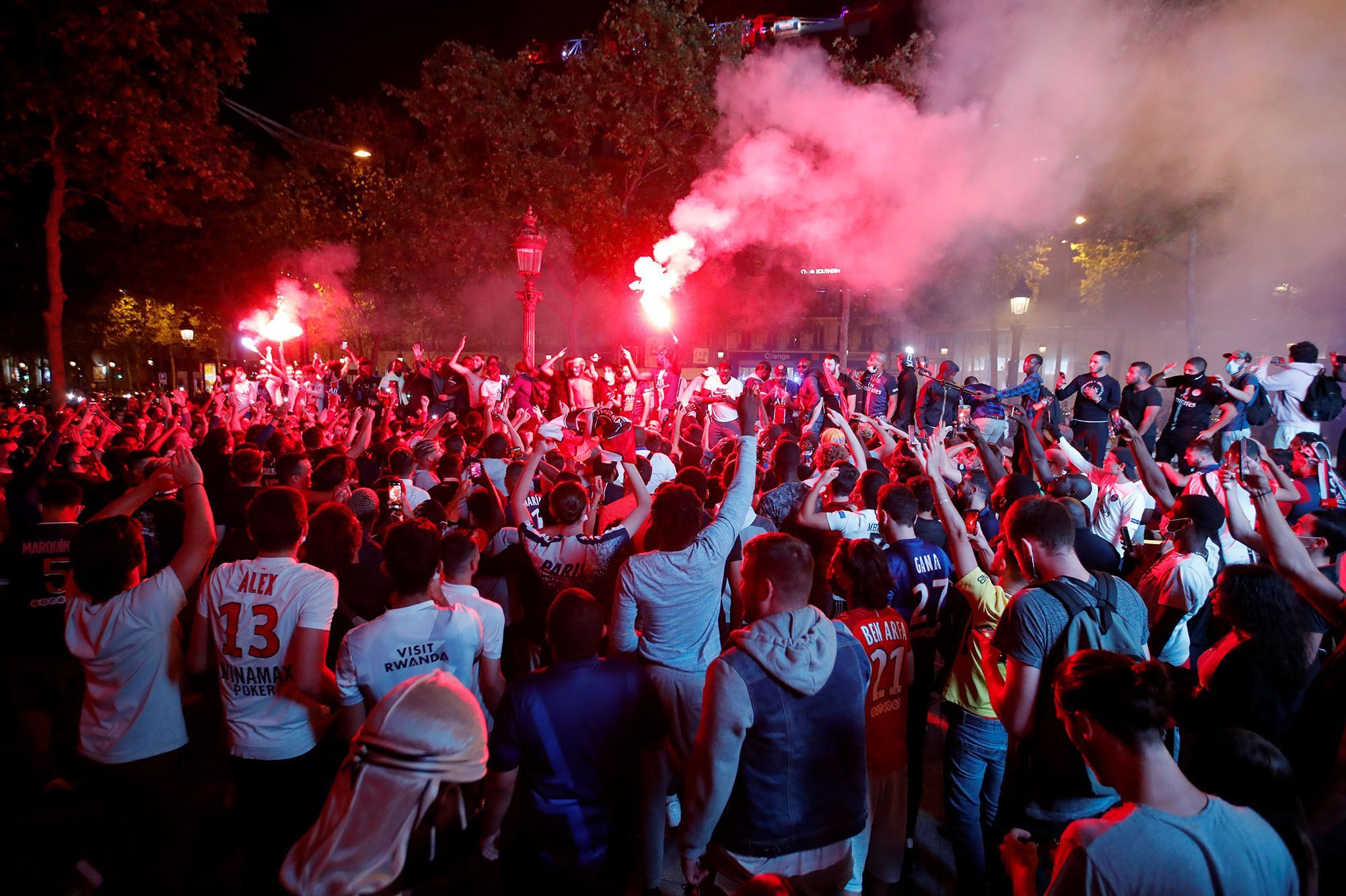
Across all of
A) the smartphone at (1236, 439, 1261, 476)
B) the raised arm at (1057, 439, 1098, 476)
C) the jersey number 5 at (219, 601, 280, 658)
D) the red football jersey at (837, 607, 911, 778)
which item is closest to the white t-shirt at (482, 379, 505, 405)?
the raised arm at (1057, 439, 1098, 476)

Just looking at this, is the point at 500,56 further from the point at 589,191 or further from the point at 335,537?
the point at 335,537

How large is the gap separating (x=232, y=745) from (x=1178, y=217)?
80.2ft

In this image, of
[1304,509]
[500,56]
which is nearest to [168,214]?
[500,56]

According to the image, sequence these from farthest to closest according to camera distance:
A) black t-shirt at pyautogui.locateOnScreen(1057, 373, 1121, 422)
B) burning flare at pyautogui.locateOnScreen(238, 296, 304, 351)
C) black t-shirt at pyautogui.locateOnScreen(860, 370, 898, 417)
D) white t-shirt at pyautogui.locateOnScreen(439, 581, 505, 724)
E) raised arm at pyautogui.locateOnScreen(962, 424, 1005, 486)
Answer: burning flare at pyautogui.locateOnScreen(238, 296, 304, 351), black t-shirt at pyautogui.locateOnScreen(860, 370, 898, 417), black t-shirt at pyautogui.locateOnScreen(1057, 373, 1121, 422), raised arm at pyautogui.locateOnScreen(962, 424, 1005, 486), white t-shirt at pyautogui.locateOnScreen(439, 581, 505, 724)

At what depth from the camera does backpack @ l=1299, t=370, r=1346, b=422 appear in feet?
31.7

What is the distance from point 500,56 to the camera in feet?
82.2

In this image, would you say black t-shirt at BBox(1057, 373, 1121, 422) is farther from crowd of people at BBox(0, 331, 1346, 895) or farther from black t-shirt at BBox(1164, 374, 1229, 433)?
crowd of people at BBox(0, 331, 1346, 895)

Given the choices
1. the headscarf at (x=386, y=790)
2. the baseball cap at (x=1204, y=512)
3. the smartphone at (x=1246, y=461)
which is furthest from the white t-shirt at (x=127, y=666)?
the baseball cap at (x=1204, y=512)

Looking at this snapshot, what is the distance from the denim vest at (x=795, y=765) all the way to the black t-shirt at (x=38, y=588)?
12.3 feet

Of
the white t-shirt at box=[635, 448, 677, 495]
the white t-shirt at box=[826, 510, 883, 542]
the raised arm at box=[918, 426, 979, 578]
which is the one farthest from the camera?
the white t-shirt at box=[635, 448, 677, 495]

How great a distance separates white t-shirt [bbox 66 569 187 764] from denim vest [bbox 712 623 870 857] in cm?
248

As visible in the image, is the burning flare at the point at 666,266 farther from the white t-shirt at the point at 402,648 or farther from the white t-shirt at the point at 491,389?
the white t-shirt at the point at 402,648

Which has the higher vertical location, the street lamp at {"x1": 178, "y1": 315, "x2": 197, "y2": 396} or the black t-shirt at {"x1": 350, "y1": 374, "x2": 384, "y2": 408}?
the street lamp at {"x1": 178, "y1": 315, "x2": 197, "y2": 396}

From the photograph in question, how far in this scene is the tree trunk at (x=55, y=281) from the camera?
51.4 ft
